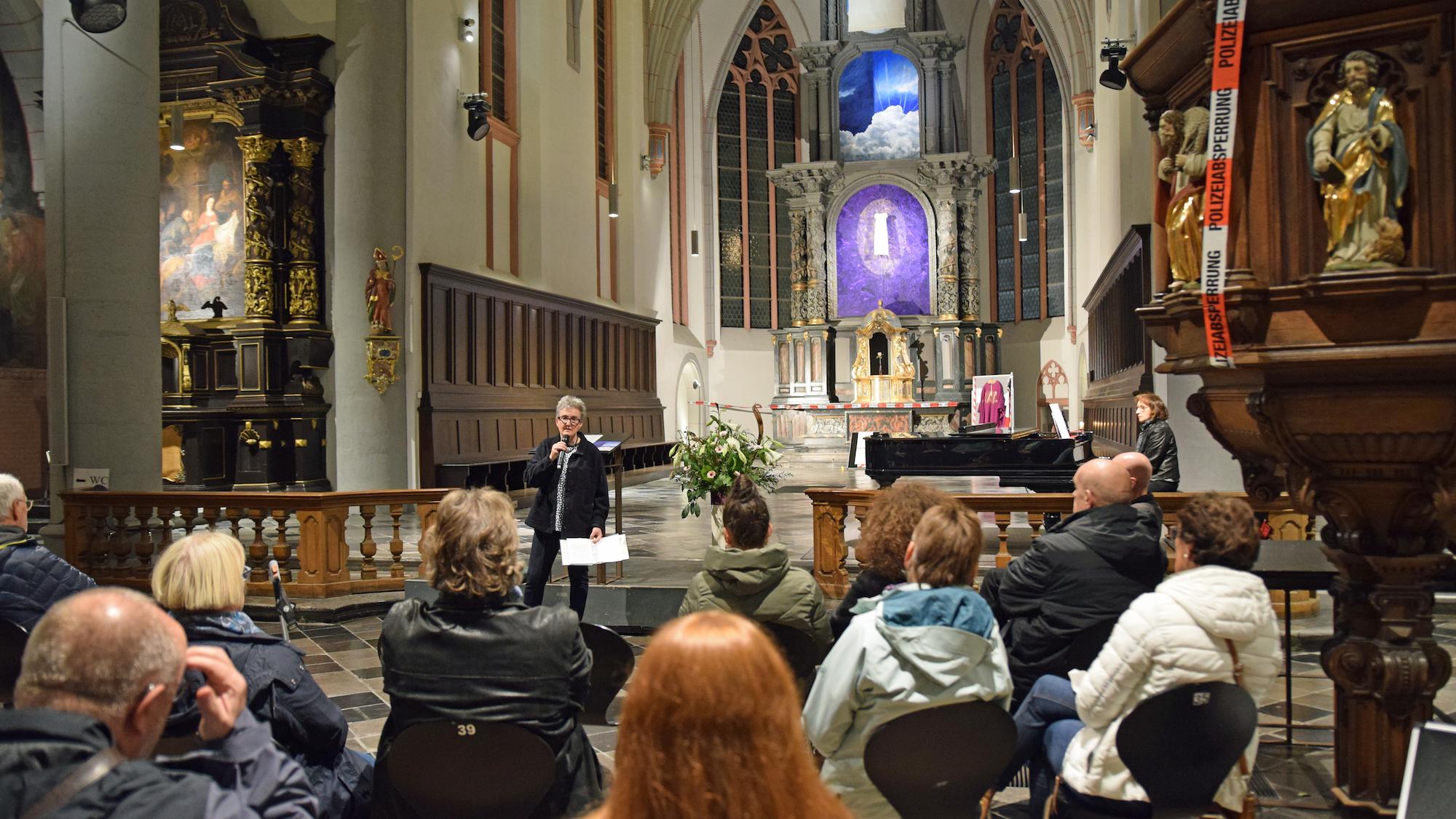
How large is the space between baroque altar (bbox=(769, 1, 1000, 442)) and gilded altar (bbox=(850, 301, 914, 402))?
40 mm

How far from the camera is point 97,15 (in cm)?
785

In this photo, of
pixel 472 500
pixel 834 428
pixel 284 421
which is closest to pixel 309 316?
pixel 284 421

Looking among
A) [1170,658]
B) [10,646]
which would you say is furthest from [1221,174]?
[10,646]

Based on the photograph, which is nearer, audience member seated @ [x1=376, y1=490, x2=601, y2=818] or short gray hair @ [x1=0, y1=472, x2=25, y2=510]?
audience member seated @ [x1=376, y1=490, x2=601, y2=818]

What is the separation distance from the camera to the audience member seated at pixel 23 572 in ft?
13.4

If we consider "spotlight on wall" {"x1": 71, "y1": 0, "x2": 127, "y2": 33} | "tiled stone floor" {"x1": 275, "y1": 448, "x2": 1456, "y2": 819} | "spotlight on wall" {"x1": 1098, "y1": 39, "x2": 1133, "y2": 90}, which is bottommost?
"tiled stone floor" {"x1": 275, "y1": 448, "x2": 1456, "y2": 819}

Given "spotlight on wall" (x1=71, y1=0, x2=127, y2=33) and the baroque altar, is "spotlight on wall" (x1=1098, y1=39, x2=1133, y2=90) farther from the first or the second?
the baroque altar

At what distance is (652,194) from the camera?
2359 centimetres

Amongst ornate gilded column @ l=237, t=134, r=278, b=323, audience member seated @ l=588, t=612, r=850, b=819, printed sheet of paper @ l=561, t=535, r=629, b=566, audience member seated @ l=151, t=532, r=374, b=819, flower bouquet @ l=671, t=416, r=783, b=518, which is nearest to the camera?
audience member seated @ l=588, t=612, r=850, b=819

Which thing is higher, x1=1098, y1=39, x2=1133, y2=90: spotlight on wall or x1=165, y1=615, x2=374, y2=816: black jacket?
x1=1098, y1=39, x2=1133, y2=90: spotlight on wall

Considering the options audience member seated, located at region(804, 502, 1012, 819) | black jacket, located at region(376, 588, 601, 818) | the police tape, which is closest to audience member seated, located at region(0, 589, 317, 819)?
black jacket, located at region(376, 588, 601, 818)

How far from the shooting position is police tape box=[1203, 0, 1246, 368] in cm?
Answer: 308

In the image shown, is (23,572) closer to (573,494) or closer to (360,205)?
(573,494)

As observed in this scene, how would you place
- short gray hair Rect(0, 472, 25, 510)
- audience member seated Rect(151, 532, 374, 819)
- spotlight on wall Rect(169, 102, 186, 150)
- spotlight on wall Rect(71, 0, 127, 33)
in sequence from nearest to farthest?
audience member seated Rect(151, 532, 374, 819), short gray hair Rect(0, 472, 25, 510), spotlight on wall Rect(71, 0, 127, 33), spotlight on wall Rect(169, 102, 186, 150)
